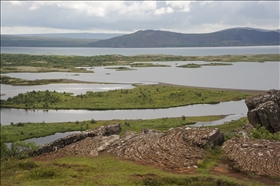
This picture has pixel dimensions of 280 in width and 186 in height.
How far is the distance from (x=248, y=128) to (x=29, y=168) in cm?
2969

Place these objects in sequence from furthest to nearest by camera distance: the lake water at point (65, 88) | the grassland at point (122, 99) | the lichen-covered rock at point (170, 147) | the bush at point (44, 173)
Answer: the lake water at point (65, 88) → the grassland at point (122, 99) → the lichen-covered rock at point (170, 147) → the bush at point (44, 173)

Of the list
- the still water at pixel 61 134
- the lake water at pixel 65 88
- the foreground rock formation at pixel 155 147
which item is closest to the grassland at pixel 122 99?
the lake water at pixel 65 88

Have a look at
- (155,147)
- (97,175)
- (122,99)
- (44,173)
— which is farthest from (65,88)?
(97,175)

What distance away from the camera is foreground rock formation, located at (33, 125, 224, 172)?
2933cm

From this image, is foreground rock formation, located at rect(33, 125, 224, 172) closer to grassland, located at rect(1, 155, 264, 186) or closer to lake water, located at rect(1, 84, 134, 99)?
grassland, located at rect(1, 155, 264, 186)

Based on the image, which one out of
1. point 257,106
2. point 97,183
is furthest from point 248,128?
point 97,183

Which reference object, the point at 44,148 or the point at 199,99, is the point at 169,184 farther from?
the point at 199,99

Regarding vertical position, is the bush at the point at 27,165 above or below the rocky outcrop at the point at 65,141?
below

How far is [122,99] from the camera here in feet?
328

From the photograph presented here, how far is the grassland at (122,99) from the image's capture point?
92.9 m

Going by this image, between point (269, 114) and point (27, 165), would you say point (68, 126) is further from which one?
point (269, 114)

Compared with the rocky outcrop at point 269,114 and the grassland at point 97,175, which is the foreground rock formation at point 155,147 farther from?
the rocky outcrop at point 269,114

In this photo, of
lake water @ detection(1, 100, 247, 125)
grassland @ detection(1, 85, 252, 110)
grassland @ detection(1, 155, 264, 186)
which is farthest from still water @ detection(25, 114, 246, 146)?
grassland @ detection(1, 155, 264, 186)

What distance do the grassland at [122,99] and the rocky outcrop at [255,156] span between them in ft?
195
